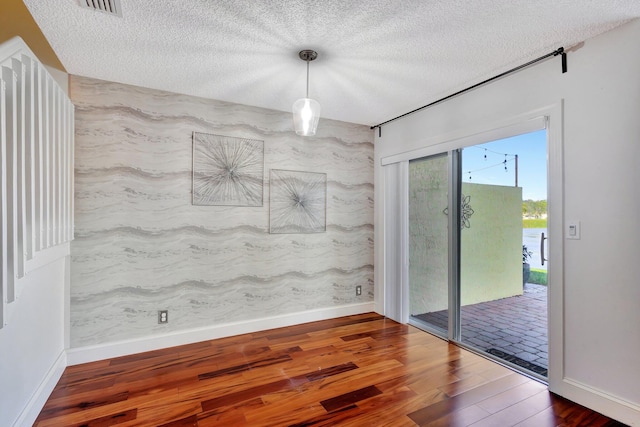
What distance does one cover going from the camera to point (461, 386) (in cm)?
228

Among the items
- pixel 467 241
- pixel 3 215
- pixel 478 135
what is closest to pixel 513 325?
pixel 467 241

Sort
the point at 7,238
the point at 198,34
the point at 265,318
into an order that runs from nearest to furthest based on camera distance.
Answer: the point at 7,238 → the point at 198,34 → the point at 265,318

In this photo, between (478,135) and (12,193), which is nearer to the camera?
(12,193)

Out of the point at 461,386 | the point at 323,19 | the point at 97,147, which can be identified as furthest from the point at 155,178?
the point at 461,386

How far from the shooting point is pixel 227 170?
323cm

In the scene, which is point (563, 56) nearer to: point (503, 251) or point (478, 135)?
point (478, 135)

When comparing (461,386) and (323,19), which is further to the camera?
(461,386)

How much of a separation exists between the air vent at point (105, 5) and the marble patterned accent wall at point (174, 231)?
114 cm

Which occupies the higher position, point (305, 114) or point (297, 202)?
point (305, 114)

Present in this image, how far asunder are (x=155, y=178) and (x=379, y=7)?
2435 millimetres

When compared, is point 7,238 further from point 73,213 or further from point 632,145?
point 632,145

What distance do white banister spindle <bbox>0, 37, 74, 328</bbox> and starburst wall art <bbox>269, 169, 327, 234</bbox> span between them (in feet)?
6.06

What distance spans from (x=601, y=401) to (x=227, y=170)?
11.6 feet

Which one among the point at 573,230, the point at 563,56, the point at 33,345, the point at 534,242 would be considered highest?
the point at 563,56
